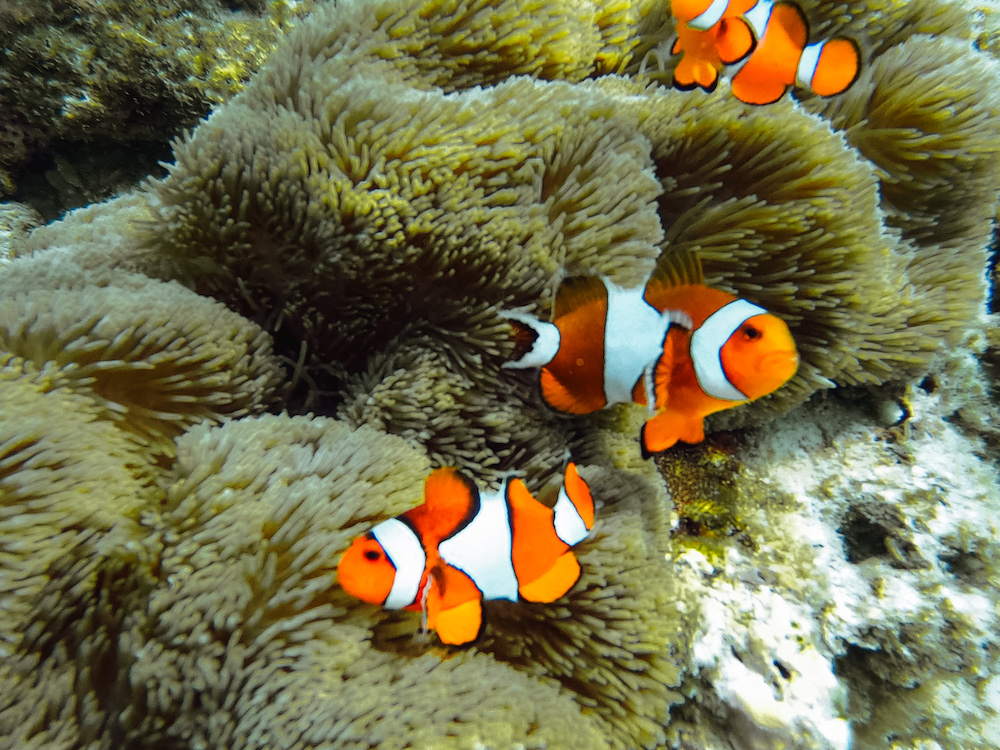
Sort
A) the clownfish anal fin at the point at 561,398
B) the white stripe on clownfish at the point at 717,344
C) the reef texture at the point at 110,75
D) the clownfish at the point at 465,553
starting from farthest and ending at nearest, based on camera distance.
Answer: the reef texture at the point at 110,75
the clownfish anal fin at the point at 561,398
the white stripe on clownfish at the point at 717,344
the clownfish at the point at 465,553

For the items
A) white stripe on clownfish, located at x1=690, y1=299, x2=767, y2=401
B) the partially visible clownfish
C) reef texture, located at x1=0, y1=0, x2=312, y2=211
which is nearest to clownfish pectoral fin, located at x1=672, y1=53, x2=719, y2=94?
the partially visible clownfish

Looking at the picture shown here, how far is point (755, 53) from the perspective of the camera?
1066 millimetres

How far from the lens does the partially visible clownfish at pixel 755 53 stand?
1.07 meters

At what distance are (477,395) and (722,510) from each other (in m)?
0.58

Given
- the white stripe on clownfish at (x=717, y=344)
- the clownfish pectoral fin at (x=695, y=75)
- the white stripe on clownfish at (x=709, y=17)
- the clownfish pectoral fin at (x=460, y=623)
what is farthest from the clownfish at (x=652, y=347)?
the white stripe on clownfish at (x=709, y=17)

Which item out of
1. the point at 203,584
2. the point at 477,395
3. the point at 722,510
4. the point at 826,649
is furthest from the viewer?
the point at 722,510

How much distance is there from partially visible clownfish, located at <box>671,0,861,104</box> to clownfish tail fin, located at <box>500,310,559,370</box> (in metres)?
0.64

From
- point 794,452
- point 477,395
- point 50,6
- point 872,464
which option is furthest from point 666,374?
point 50,6

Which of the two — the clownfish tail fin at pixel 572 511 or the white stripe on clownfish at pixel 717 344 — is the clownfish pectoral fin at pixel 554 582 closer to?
the clownfish tail fin at pixel 572 511

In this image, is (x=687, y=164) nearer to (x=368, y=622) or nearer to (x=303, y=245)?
(x=303, y=245)

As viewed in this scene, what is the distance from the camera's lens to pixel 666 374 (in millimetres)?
799

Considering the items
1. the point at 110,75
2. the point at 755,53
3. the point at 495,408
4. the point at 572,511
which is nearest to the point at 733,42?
the point at 755,53

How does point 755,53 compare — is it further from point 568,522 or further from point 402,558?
point 402,558

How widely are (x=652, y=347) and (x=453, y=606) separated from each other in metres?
0.44
